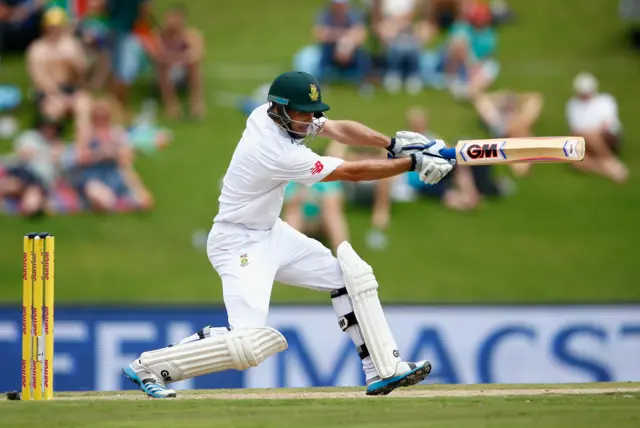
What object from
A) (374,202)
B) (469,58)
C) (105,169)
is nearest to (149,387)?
(105,169)

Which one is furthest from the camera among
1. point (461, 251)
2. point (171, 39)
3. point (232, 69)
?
point (232, 69)

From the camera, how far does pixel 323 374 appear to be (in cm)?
927

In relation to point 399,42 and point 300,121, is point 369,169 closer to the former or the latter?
point 300,121

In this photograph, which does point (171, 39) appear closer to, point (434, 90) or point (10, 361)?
point (434, 90)

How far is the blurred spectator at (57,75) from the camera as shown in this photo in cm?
1246

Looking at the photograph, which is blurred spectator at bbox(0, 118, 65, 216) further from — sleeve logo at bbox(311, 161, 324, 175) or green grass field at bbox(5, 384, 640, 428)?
sleeve logo at bbox(311, 161, 324, 175)

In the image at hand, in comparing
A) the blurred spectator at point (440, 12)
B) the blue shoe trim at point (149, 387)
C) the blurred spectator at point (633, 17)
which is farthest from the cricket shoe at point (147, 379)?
the blurred spectator at point (633, 17)

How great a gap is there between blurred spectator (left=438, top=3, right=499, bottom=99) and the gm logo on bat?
23.1 ft

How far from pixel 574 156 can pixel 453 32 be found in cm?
732

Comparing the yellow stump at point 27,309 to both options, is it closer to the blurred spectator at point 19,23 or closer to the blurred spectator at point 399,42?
the blurred spectator at point 399,42

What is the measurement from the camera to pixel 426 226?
12.0m

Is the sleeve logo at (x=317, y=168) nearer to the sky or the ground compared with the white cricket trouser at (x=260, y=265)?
nearer to the sky

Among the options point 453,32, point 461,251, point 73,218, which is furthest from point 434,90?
point 73,218

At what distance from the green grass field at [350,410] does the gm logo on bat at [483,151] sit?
4.11 feet
